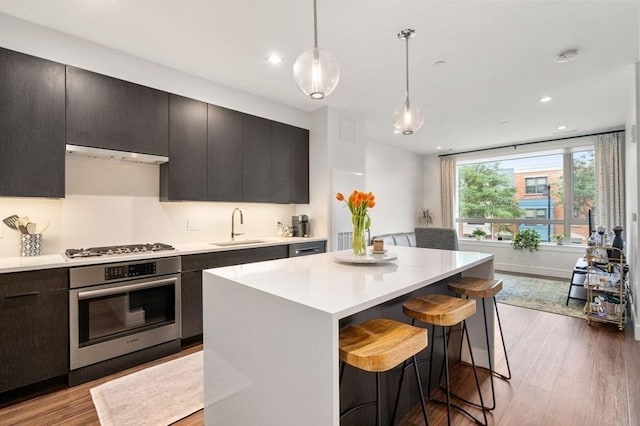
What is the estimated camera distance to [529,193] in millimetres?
6289

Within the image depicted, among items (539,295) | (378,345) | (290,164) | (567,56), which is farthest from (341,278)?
(539,295)

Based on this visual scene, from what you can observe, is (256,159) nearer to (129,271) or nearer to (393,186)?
(129,271)

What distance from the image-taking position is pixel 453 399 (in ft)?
6.52

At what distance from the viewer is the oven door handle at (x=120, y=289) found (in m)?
2.18

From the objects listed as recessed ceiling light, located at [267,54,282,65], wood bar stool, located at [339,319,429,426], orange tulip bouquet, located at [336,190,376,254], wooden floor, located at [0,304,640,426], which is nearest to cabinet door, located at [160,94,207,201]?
recessed ceiling light, located at [267,54,282,65]

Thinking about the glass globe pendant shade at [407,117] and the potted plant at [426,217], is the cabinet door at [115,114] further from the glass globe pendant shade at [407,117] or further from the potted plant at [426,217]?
the potted plant at [426,217]

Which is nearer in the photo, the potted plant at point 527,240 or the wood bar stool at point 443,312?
the wood bar stool at point 443,312

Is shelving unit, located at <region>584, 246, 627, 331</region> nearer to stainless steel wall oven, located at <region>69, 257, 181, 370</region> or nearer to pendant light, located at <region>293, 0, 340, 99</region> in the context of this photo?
pendant light, located at <region>293, 0, 340, 99</region>

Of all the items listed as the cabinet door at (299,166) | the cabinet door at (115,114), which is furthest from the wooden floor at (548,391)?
the cabinet door at (299,166)

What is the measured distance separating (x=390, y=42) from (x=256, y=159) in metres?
1.92

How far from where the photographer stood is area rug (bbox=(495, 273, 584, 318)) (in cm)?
386

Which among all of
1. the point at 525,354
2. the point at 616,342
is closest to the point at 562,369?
the point at 525,354

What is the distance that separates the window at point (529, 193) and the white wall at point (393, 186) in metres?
1.08

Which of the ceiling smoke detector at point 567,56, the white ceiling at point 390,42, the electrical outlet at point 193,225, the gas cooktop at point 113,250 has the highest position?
the white ceiling at point 390,42
